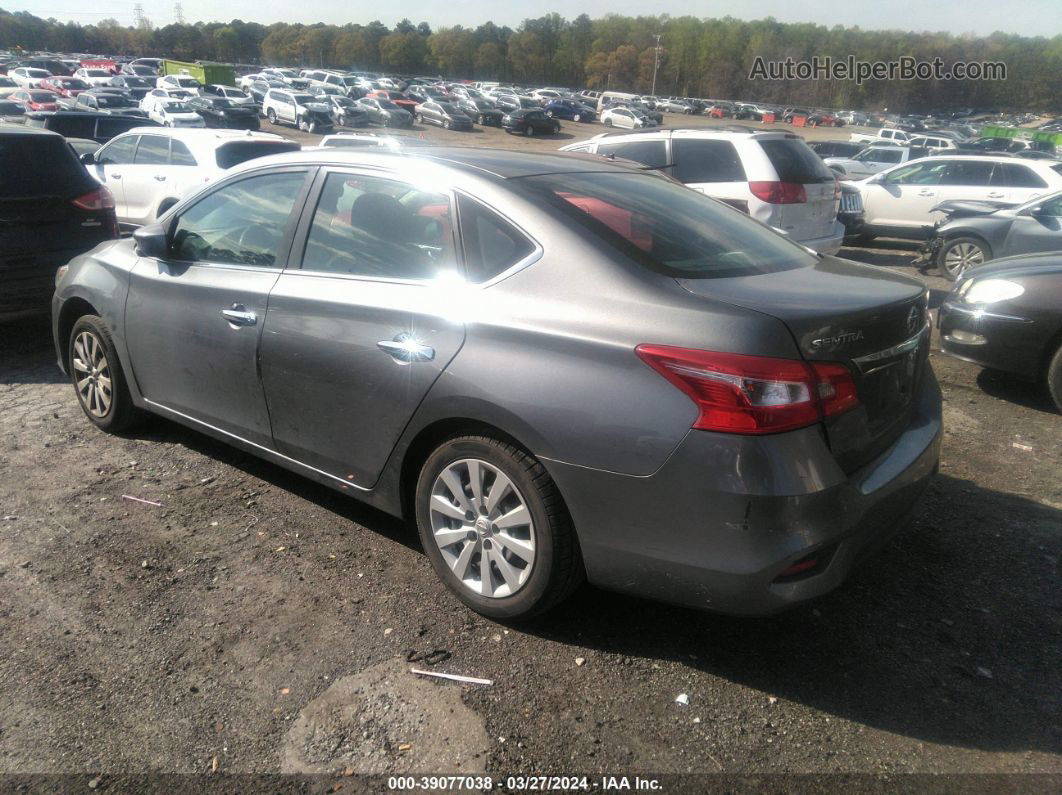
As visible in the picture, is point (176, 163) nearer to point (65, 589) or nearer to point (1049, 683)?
point (65, 589)

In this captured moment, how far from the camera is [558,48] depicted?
433ft

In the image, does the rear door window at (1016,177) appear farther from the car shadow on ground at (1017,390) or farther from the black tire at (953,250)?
the car shadow on ground at (1017,390)

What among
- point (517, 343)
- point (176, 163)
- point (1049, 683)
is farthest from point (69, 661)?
point (176, 163)

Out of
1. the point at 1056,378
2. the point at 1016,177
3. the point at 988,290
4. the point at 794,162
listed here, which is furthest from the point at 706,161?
the point at 1016,177

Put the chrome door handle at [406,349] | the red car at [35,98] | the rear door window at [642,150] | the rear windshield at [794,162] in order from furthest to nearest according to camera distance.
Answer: the red car at [35,98]
the rear door window at [642,150]
the rear windshield at [794,162]
the chrome door handle at [406,349]

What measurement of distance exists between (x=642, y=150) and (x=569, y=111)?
53076mm

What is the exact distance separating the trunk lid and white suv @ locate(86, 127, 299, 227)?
8.87 meters

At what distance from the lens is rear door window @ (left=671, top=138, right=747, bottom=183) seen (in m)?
9.16

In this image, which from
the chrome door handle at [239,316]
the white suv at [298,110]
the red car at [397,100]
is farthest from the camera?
the red car at [397,100]

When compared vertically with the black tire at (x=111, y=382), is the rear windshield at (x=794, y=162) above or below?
above

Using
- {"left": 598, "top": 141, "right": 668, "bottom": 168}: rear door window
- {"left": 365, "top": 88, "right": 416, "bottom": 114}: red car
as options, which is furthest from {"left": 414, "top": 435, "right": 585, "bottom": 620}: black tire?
{"left": 365, "top": 88, "right": 416, "bottom": 114}: red car

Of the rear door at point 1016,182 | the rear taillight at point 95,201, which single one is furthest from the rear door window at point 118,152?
the rear door at point 1016,182

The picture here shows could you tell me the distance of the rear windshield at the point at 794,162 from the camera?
349 inches

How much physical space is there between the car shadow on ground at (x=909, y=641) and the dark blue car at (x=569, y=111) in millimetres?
59663
